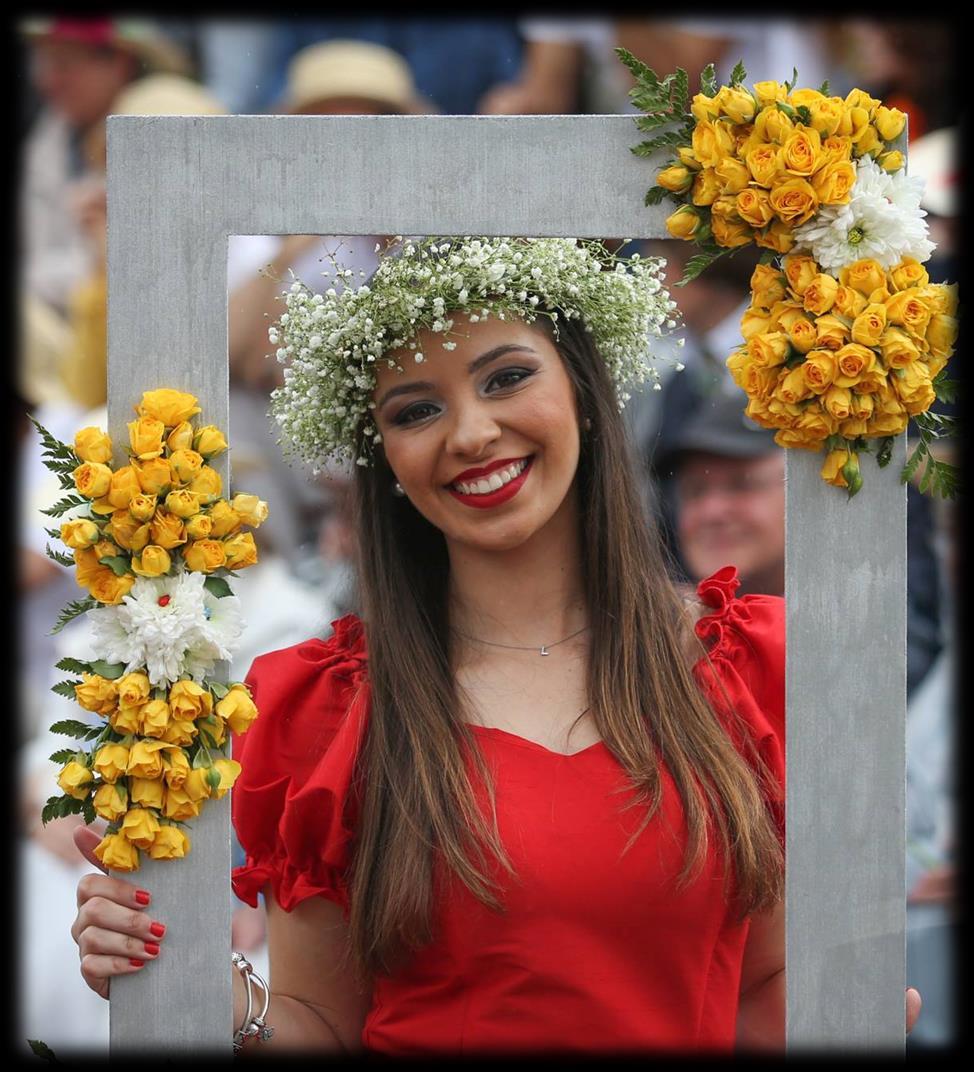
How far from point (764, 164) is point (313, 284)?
2.15ft

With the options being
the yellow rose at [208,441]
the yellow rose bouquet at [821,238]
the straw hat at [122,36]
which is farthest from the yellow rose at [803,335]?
the straw hat at [122,36]

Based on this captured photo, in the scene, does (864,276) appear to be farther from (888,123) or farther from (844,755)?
(844,755)

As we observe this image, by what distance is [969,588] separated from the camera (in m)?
2.89

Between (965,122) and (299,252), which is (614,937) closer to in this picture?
(299,252)

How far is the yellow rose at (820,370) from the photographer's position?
178 centimetres

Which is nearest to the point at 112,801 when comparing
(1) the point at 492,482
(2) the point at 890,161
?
(1) the point at 492,482

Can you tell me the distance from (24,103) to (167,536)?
2.35 m

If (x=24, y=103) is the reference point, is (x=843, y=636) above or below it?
below

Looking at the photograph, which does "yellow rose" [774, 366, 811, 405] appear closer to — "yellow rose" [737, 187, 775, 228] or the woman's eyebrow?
"yellow rose" [737, 187, 775, 228]

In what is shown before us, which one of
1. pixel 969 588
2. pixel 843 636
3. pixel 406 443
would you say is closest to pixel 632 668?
pixel 843 636

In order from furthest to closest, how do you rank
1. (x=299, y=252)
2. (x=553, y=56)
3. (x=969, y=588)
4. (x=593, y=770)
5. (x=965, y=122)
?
1. (x=553, y=56)
2. (x=965, y=122)
3. (x=969, y=588)
4. (x=299, y=252)
5. (x=593, y=770)

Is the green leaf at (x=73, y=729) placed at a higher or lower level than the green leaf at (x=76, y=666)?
lower

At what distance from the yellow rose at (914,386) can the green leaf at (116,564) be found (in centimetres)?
96

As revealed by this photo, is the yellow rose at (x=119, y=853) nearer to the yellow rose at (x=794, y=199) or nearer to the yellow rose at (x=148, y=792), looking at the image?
the yellow rose at (x=148, y=792)
